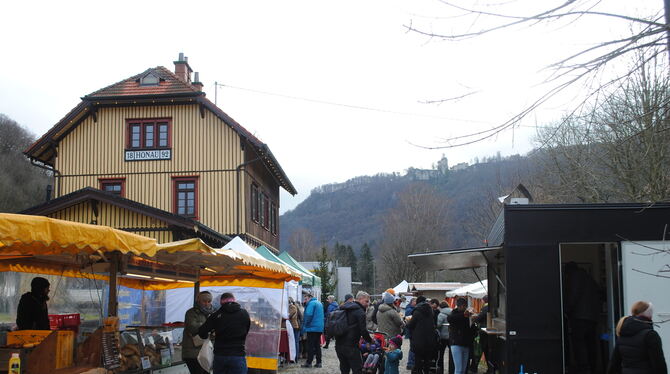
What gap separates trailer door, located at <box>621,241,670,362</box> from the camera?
9531 millimetres

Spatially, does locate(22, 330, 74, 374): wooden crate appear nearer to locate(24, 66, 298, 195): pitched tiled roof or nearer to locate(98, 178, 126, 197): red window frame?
locate(24, 66, 298, 195): pitched tiled roof

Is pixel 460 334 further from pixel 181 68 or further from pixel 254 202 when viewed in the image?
pixel 181 68

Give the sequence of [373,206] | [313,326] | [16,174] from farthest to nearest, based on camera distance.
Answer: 1. [373,206]
2. [16,174]
3. [313,326]

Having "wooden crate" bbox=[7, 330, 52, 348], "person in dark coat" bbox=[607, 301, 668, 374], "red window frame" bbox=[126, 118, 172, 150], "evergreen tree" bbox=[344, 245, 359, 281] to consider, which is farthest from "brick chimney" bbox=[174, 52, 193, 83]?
"evergreen tree" bbox=[344, 245, 359, 281]

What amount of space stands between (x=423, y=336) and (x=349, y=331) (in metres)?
1.76

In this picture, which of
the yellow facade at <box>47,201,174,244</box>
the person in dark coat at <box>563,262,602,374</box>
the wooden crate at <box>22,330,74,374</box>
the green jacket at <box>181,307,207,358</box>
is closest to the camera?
the wooden crate at <box>22,330,74,374</box>

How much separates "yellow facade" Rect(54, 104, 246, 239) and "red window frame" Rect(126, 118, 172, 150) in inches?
6.4

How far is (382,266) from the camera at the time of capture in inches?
2739

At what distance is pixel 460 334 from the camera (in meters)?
12.7

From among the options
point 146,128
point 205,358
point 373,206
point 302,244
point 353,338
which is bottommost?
point 205,358

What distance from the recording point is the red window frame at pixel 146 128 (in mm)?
27703

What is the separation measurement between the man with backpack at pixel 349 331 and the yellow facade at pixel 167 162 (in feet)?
51.4

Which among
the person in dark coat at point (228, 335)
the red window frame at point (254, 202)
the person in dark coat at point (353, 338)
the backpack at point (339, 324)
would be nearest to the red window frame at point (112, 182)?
the red window frame at point (254, 202)

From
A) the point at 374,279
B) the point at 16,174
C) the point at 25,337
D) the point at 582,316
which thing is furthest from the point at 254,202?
the point at 374,279
